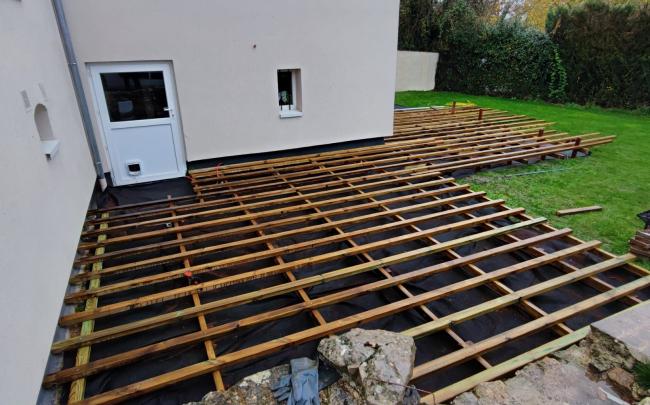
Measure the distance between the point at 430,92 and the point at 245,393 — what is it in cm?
1538

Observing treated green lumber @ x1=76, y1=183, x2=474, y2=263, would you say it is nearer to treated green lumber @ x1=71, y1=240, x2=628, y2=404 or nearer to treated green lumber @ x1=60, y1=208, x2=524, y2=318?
treated green lumber @ x1=60, y1=208, x2=524, y2=318

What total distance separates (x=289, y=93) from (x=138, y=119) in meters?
2.30

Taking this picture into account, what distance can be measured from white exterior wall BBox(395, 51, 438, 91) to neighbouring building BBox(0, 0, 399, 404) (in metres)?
9.49

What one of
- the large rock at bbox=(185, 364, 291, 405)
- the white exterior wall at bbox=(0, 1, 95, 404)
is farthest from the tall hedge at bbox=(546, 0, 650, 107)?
the white exterior wall at bbox=(0, 1, 95, 404)

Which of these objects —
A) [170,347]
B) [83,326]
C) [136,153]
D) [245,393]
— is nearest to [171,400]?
[170,347]

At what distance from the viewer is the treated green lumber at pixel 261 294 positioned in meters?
2.37

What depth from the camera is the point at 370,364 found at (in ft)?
6.26

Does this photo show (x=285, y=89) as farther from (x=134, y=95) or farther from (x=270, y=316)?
(x=270, y=316)

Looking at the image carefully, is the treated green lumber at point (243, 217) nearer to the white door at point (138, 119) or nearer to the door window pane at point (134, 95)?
the white door at point (138, 119)

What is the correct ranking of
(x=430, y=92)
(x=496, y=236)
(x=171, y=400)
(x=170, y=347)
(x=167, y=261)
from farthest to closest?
1. (x=430, y=92)
2. (x=496, y=236)
3. (x=167, y=261)
4. (x=170, y=347)
5. (x=171, y=400)

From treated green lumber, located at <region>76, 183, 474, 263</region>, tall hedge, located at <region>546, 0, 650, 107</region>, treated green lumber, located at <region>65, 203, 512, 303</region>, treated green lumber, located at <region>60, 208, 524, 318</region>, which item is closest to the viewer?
treated green lumber, located at <region>60, 208, 524, 318</region>

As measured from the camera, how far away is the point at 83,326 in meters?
2.50

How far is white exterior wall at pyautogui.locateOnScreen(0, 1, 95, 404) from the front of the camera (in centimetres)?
177

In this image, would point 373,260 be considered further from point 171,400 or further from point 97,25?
point 97,25
